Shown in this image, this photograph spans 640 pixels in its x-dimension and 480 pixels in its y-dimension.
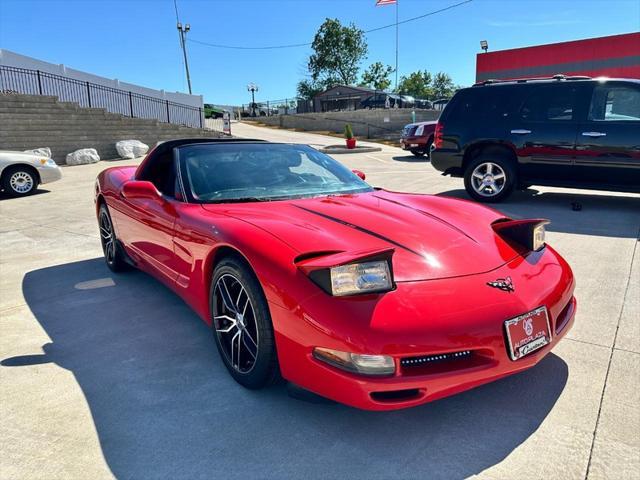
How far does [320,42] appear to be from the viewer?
234 feet

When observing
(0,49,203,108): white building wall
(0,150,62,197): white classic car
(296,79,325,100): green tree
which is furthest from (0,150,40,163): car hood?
(296,79,325,100): green tree

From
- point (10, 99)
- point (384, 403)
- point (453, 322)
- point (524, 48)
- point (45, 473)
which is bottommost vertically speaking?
point (45, 473)

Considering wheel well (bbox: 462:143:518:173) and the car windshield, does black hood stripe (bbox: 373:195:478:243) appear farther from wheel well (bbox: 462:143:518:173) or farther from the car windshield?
wheel well (bbox: 462:143:518:173)

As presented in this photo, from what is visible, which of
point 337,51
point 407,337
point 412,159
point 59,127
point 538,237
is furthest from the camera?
point 337,51

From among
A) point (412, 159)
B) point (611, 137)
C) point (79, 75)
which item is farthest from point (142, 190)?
point (79, 75)

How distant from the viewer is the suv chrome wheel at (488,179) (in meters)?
7.12

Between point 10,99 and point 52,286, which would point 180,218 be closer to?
point 52,286

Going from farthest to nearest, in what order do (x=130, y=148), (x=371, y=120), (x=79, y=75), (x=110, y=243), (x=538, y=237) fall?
(x=371, y=120) → (x=79, y=75) → (x=130, y=148) → (x=110, y=243) → (x=538, y=237)

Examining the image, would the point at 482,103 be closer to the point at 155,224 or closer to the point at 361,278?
the point at 155,224

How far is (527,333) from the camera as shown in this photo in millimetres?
2016

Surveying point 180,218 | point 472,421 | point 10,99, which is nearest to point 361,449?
point 472,421

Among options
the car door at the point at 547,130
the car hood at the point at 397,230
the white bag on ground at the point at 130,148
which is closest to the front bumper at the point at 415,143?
the car door at the point at 547,130

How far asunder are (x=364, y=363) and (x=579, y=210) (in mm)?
6122

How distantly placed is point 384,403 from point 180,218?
1788 millimetres
